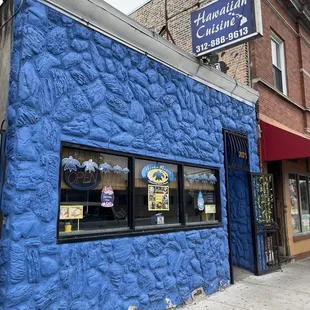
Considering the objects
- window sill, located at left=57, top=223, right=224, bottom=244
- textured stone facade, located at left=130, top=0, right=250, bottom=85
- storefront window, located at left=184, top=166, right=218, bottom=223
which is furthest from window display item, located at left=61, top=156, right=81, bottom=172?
textured stone facade, located at left=130, top=0, right=250, bottom=85

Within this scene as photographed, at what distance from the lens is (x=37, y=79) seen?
4.16 m

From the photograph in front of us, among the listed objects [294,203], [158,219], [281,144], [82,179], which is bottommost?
[158,219]

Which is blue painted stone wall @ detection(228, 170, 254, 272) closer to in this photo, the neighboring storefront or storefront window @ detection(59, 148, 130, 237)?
the neighboring storefront

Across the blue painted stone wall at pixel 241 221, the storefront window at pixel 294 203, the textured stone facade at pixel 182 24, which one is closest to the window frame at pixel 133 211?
the blue painted stone wall at pixel 241 221

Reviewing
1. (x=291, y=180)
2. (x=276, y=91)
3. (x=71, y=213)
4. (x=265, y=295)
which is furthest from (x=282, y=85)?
(x=71, y=213)

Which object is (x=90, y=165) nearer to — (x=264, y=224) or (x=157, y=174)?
(x=157, y=174)

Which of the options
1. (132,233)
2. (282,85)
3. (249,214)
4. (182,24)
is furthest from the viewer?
(182,24)

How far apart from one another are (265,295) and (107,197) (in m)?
3.72

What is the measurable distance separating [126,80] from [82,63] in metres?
0.84

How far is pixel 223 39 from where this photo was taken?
6.64 meters

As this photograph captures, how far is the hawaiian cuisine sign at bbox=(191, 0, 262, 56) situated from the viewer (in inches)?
250

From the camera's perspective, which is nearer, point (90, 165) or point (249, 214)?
point (90, 165)

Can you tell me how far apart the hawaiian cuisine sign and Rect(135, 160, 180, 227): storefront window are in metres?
2.64

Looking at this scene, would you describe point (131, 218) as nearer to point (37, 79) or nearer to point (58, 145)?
point (58, 145)
